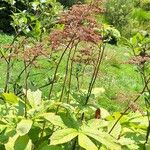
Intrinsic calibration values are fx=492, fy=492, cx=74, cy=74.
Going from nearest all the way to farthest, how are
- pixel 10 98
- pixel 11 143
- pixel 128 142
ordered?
pixel 11 143 → pixel 128 142 → pixel 10 98

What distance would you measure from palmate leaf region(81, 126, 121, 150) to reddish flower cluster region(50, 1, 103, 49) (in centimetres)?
62

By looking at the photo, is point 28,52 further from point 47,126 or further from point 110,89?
point 110,89

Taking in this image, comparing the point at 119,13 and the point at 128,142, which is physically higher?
the point at 128,142

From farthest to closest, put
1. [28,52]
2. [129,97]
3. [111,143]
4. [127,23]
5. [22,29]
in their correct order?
[127,23]
[22,29]
[129,97]
[28,52]
[111,143]

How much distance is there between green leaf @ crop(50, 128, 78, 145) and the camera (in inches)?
124

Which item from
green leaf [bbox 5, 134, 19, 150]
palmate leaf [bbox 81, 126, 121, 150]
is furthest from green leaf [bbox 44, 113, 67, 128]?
green leaf [bbox 5, 134, 19, 150]

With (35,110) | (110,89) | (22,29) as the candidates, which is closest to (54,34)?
(35,110)

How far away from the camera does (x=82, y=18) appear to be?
344 cm

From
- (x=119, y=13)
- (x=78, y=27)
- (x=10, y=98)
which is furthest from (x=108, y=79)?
(x=119, y=13)

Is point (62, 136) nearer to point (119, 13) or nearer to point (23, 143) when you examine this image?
point (23, 143)

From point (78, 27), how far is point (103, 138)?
77 centimetres

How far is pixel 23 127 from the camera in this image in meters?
3.27

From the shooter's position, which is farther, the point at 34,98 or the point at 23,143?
the point at 34,98

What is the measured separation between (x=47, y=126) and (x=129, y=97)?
66 centimetres
